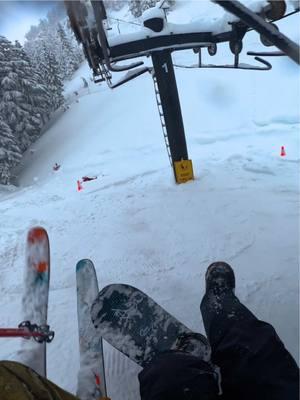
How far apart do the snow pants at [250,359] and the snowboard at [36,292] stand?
153 centimetres

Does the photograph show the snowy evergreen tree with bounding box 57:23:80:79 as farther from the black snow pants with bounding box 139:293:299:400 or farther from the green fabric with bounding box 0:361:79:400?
the green fabric with bounding box 0:361:79:400

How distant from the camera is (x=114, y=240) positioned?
5523mm

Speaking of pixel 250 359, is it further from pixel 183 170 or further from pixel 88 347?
pixel 183 170

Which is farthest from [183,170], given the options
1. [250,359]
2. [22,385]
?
[22,385]

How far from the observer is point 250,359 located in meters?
1.84

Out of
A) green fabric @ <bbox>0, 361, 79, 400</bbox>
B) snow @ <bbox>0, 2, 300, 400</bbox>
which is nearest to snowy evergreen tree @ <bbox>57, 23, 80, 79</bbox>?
snow @ <bbox>0, 2, 300, 400</bbox>

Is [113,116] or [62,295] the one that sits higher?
[62,295]

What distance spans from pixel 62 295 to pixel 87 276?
784 millimetres

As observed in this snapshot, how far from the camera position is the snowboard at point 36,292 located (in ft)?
9.29

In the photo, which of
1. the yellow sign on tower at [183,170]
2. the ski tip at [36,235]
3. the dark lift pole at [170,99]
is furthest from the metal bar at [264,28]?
the yellow sign on tower at [183,170]

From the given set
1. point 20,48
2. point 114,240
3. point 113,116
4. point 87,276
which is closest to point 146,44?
point 114,240

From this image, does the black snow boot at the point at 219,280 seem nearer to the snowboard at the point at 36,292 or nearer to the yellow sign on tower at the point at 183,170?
the snowboard at the point at 36,292

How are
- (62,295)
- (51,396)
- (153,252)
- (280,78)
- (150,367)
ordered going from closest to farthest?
(51,396), (150,367), (62,295), (153,252), (280,78)

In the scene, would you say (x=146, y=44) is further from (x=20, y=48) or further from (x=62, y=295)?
(x=20, y=48)
